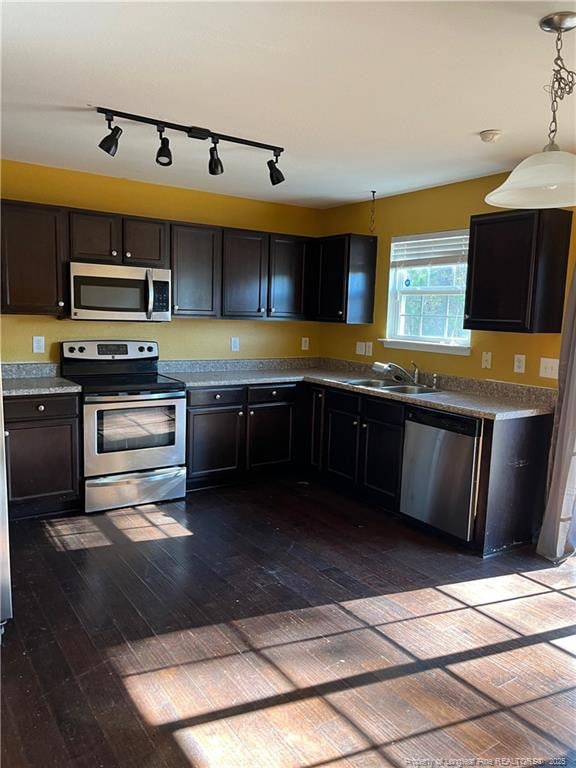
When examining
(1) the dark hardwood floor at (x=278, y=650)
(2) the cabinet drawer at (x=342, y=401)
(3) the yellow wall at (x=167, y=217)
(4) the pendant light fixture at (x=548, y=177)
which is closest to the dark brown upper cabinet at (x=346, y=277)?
(3) the yellow wall at (x=167, y=217)

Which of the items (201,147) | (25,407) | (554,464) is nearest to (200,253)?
(201,147)

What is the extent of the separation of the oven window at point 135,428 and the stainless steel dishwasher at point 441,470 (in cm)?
174

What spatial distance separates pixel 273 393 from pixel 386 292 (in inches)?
51.5

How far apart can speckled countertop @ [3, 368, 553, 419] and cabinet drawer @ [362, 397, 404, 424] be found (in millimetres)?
54

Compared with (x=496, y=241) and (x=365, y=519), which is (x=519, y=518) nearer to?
(x=365, y=519)

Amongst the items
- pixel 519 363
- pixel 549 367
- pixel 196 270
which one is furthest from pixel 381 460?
pixel 196 270

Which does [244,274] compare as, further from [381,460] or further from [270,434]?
[381,460]

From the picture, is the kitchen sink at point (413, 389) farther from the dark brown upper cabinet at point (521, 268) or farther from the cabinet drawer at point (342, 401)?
the dark brown upper cabinet at point (521, 268)

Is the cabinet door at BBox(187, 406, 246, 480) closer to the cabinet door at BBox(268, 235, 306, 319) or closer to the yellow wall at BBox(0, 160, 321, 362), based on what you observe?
the yellow wall at BBox(0, 160, 321, 362)

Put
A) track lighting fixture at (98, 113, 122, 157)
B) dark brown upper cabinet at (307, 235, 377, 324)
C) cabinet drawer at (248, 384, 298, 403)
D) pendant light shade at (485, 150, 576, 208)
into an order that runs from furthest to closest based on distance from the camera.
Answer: dark brown upper cabinet at (307, 235, 377, 324) → cabinet drawer at (248, 384, 298, 403) → track lighting fixture at (98, 113, 122, 157) → pendant light shade at (485, 150, 576, 208)

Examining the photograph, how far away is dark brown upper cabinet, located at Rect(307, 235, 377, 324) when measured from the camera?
16.0ft

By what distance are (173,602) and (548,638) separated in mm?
1776

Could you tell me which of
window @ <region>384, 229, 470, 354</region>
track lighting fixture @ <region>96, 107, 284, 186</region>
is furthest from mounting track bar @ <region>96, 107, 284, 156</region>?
window @ <region>384, 229, 470, 354</region>

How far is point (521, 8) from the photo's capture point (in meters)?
1.84
